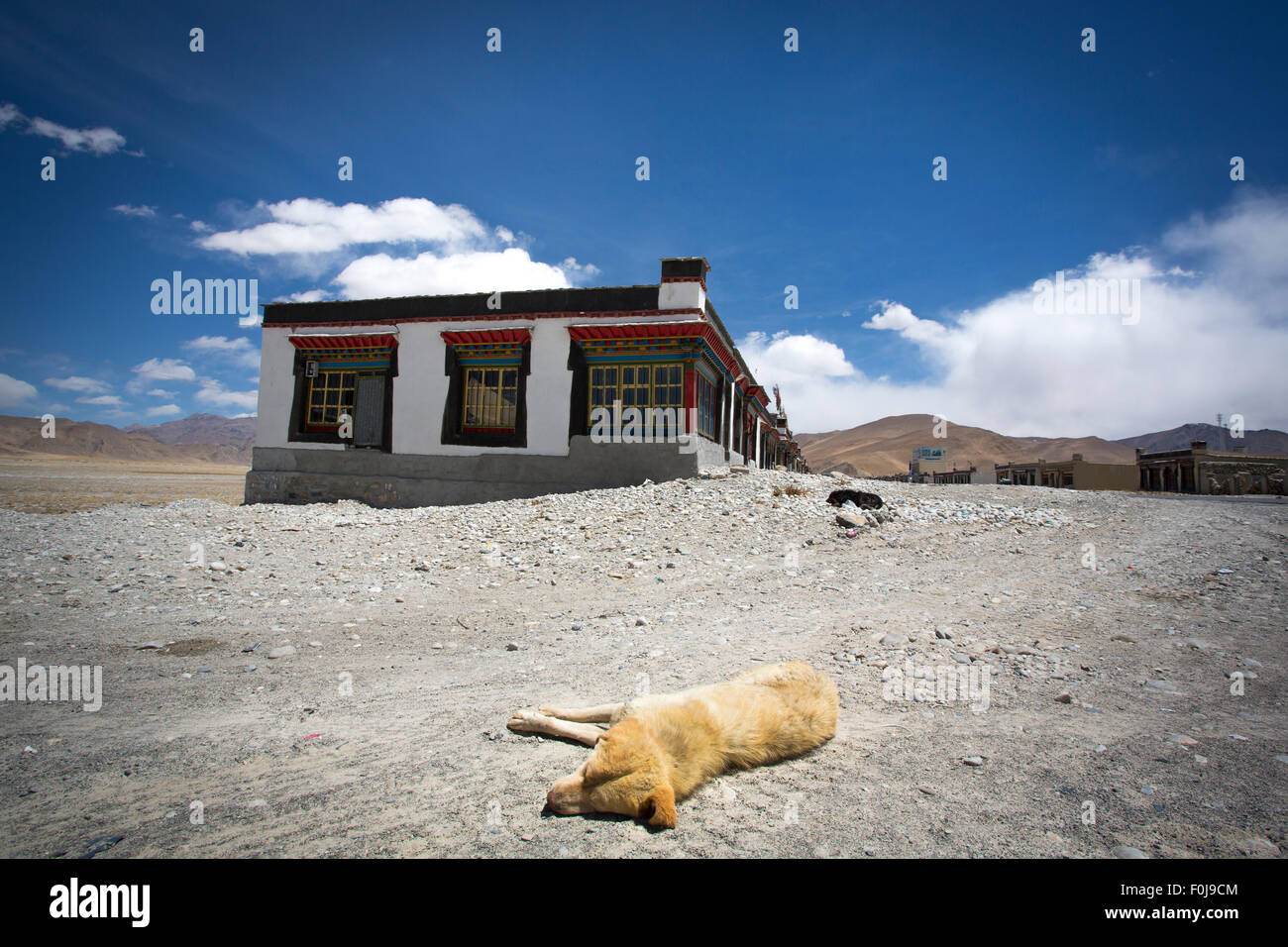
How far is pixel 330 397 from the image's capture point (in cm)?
1756

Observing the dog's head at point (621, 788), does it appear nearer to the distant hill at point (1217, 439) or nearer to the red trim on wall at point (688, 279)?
the red trim on wall at point (688, 279)

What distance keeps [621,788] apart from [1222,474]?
33.8 metres

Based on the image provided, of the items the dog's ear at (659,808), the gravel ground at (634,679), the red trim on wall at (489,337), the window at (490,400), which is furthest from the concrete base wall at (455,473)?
the dog's ear at (659,808)

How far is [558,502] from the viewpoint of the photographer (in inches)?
483

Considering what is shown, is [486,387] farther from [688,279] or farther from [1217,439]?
[1217,439]

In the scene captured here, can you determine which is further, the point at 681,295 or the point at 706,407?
the point at 706,407

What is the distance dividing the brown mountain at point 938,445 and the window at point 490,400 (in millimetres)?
75050

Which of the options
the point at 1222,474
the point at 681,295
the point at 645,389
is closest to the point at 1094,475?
the point at 1222,474

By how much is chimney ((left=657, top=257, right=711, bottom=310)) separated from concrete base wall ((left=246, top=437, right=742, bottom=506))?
3568 mm

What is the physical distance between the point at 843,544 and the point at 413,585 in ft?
21.0

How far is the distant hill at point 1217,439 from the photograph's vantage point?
128887mm

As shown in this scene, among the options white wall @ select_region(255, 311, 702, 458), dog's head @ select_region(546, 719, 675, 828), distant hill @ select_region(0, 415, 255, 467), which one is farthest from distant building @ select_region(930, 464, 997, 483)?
distant hill @ select_region(0, 415, 255, 467)
